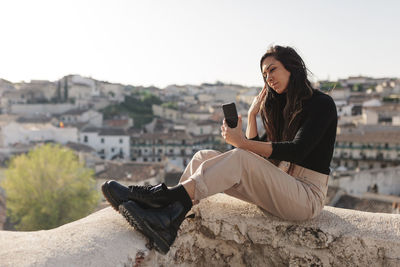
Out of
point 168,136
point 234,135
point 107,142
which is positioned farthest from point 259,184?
point 107,142

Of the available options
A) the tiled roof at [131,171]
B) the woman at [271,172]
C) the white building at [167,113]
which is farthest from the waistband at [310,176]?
the white building at [167,113]

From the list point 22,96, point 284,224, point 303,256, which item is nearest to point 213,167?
point 284,224

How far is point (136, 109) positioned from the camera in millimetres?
61312

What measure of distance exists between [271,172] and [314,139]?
15.5 inches

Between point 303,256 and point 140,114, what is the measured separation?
5808 cm

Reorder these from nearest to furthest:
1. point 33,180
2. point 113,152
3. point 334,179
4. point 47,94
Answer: point 33,180 → point 334,179 → point 113,152 → point 47,94

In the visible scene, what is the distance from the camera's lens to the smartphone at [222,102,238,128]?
10.1 feet

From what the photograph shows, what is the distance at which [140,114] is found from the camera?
2363 inches

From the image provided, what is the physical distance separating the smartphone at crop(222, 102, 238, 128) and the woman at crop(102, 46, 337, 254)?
0.06 m

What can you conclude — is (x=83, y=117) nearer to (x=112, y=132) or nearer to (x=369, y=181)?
(x=112, y=132)

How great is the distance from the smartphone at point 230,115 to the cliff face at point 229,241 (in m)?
0.68

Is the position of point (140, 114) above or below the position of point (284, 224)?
below

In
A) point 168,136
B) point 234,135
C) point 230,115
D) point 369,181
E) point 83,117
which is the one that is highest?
point 230,115

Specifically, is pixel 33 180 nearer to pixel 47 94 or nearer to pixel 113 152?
pixel 113 152
